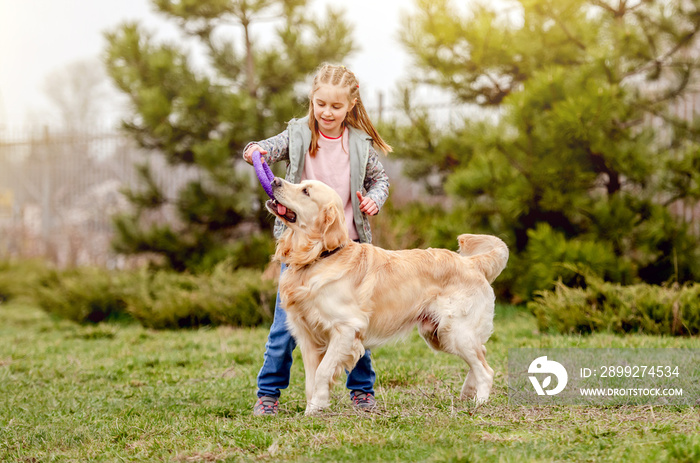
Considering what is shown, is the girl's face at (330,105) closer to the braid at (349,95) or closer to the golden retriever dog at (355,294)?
the braid at (349,95)

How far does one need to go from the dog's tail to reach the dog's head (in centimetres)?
91

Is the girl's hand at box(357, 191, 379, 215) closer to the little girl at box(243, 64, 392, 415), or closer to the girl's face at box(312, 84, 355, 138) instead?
the little girl at box(243, 64, 392, 415)

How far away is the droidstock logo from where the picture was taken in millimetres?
4004

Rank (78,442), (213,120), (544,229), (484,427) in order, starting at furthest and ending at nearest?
(213,120) → (544,229) → (78,442) → (484,427)

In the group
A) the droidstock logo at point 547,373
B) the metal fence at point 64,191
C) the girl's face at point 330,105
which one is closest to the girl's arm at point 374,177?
the girl's face at point 330,105

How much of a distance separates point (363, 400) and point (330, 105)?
5.71 feet

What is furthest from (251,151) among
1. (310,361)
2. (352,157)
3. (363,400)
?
(363,400)

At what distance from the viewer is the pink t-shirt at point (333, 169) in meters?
3.97

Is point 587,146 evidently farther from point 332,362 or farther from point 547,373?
point 332,362

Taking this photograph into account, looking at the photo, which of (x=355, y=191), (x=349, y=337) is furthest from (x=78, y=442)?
(x=355, y=191)

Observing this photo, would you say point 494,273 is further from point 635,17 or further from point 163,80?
point 163,80

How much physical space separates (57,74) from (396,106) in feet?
72.5

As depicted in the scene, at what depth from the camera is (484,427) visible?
3.15 metres

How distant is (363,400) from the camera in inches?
157
